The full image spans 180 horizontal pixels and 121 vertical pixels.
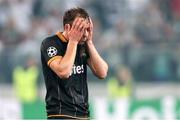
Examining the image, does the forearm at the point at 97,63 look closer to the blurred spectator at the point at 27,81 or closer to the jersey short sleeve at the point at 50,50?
the jersey short sleeve at the point at 50,50

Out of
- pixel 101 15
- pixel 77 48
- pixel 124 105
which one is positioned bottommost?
pixel 124 105

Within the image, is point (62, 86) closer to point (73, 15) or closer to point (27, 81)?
point (73, 15)

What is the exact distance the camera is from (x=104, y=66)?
5645 millimetres

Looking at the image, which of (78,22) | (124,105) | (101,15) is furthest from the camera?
(101,15)

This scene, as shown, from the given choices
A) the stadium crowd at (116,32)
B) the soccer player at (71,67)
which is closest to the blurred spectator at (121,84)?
the stadium crowd at (116,32)

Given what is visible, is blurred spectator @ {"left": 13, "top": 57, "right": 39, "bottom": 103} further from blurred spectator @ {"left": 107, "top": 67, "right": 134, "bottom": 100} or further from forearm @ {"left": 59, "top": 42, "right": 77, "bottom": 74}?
forearm @ {"left": 59, "top": 42, "right": 77, "bottom": 74}

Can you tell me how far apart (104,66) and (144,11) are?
873 cm

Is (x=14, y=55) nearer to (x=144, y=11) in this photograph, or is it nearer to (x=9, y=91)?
(x=9, y=91)

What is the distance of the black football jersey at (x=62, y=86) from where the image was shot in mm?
5422

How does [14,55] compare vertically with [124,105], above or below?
above

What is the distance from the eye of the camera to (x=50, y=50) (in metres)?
5.44

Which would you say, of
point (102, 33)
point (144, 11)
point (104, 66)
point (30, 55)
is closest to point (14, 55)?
point (30, 55)

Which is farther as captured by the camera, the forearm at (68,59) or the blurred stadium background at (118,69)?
the blurred stadium background at (118,69)

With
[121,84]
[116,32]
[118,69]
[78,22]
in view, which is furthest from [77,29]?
[116,32]
